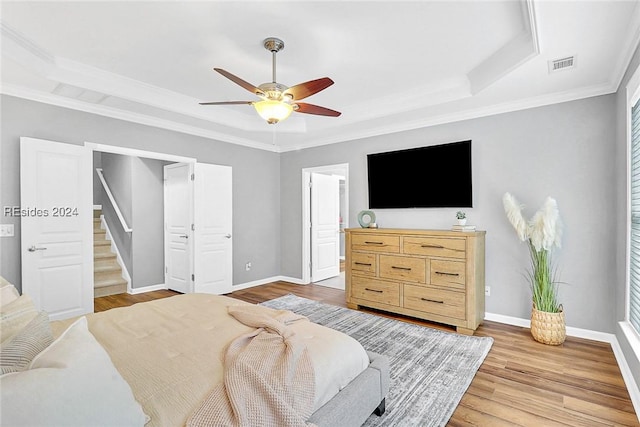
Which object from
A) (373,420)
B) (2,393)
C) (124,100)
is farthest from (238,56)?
(373,420)

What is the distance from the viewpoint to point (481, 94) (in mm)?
3219

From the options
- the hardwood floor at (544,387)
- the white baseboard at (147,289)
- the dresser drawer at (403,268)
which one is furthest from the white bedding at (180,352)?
the white baseboard at (147,289)

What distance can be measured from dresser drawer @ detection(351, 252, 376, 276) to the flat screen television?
84 cm

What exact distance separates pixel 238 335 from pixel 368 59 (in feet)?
8.45

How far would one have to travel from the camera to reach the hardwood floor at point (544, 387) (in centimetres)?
194

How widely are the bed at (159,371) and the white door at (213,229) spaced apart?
2.18 meters

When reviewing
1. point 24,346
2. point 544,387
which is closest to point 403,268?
point 544,387

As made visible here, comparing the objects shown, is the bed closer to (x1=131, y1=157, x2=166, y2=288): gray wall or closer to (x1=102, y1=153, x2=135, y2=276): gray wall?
(x1=131, y1=157, x2=166, y2=288): gray wall

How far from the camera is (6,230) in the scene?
3.02 metres

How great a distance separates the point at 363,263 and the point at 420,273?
2.48 ft

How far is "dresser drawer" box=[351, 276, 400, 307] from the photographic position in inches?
147

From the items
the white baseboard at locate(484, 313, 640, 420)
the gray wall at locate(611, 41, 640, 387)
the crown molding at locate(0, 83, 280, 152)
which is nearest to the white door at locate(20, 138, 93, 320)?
the crown molding at locate(0, 83, 280, 152)

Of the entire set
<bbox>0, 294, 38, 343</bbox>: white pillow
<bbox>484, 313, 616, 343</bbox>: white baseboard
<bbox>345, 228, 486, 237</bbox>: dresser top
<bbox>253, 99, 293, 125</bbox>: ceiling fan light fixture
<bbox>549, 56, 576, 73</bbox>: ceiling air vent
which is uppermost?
<bbox>549, 56, 576, 73</bbox>: ceiling air vent

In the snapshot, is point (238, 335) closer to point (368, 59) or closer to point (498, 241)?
point (368, 59)
